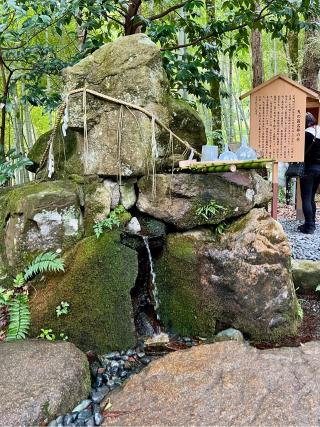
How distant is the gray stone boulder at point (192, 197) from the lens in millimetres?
3941

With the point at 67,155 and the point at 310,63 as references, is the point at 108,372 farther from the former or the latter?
the point at 310,63

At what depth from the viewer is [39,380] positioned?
267cm

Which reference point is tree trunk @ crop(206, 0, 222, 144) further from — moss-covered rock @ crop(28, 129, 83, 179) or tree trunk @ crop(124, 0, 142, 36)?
moss-covered rock @ crop(28, 129, 83, 179)

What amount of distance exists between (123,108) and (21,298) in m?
2.18

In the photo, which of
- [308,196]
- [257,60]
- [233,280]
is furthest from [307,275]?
[257,60]

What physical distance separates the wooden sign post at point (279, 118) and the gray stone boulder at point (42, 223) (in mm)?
2860

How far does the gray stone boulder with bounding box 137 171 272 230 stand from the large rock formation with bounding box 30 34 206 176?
0.30m

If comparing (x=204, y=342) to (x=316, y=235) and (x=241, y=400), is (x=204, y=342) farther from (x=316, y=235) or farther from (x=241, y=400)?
(x=316, y=235)

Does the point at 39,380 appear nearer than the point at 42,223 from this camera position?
Yes

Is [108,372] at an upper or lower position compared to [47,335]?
lower

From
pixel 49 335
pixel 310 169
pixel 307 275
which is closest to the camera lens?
pixel 49 335

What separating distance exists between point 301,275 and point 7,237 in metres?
3.41

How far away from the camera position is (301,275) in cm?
464

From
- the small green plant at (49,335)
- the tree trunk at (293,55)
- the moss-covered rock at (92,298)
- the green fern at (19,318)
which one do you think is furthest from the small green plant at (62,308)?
the tree trunk at (293,55)
